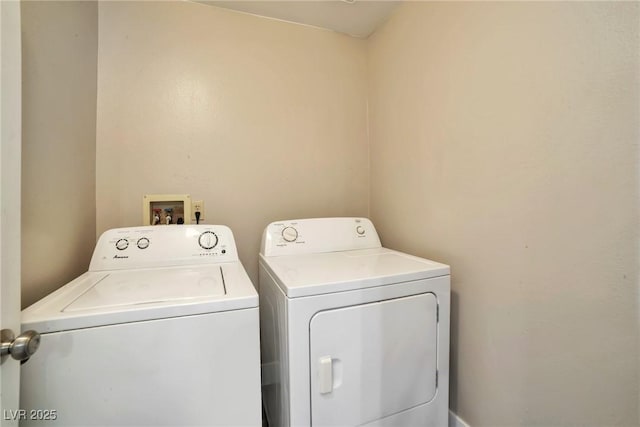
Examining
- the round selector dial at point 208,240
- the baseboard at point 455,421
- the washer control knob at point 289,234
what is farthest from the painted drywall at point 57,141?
the baseboard at point 455,421

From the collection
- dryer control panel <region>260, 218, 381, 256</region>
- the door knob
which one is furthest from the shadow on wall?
the door knob

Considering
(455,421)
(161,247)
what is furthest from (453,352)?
(161,247)

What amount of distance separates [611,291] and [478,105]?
755mm

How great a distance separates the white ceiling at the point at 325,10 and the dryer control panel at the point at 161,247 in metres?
1.31

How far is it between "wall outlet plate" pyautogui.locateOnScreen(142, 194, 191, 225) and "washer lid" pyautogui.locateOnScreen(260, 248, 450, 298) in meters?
0.59

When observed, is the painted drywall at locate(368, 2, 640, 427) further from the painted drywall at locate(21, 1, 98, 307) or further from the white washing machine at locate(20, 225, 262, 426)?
the painted drywall at locate(21, 1, 98, 307)

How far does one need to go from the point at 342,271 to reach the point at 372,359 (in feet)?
1.06

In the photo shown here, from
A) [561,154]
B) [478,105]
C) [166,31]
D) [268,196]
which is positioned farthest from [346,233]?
[166,31]

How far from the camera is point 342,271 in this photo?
1045mm

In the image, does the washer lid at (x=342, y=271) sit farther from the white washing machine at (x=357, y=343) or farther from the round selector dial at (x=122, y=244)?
the round selector dial at (x=122, y=244)

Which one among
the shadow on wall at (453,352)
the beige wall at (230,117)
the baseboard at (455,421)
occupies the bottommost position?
the baseboard at (455,421)

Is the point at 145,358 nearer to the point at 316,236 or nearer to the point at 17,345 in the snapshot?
Result: the point at 17,345

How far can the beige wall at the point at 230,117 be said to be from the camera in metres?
1.40

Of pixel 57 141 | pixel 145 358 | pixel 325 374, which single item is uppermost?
A: pixel 57 141
